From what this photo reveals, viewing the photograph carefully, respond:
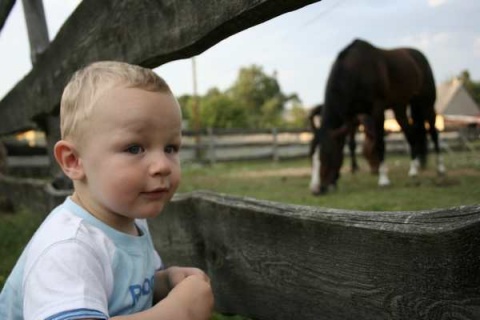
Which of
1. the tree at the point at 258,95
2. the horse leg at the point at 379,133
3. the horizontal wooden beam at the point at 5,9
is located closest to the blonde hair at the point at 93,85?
the horizontal wooden beam at the point at 5,9

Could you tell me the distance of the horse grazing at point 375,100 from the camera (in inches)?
244

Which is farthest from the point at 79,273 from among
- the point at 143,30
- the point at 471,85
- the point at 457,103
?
the point at 471,85

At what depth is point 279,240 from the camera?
4.53 feet

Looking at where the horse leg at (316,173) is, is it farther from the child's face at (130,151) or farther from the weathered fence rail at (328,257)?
the child's face at (130,151)

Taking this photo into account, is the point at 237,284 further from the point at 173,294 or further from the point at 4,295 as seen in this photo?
the point at 4,295

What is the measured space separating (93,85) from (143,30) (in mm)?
570

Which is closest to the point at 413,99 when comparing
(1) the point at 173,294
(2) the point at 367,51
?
(2) the point at 367,51

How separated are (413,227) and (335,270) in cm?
30

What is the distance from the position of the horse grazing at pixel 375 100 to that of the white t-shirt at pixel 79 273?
481cm

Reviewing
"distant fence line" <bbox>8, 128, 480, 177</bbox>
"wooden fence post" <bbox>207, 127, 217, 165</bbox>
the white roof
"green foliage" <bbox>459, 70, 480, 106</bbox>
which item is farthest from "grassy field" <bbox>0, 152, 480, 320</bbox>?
"green foliage" <bbox>459, 70, 480, 106</bbox>

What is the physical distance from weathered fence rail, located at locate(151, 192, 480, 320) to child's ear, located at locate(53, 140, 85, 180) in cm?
55

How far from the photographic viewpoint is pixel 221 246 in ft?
5.44

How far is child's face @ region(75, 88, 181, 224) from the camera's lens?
1.07 metres

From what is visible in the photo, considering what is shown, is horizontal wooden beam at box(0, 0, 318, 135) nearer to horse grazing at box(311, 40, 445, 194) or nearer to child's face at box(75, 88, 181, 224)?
child's face at box(75, 88, 181, 224)
